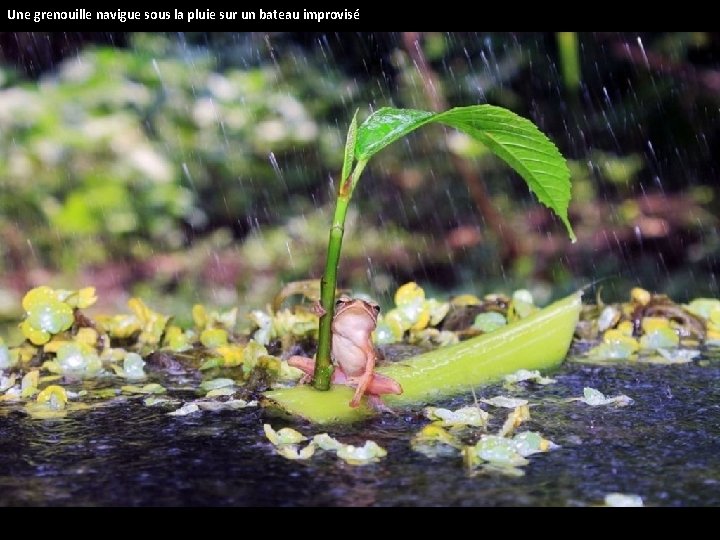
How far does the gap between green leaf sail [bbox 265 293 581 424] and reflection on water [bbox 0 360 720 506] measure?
38mm

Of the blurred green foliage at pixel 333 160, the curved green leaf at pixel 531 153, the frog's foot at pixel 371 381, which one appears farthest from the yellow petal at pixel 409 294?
the blurred green foliage at pixel 333 160

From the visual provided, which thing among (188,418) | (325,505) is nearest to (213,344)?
(188,418)

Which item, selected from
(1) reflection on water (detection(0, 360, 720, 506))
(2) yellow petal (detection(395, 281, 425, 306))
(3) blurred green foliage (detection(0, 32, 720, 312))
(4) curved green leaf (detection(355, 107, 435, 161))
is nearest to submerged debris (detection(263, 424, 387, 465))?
(1) reflection on water (detection(0, 360, 720, 506))

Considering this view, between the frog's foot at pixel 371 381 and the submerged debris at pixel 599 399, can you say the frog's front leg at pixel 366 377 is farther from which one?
the submerged debris at pixel 599 399

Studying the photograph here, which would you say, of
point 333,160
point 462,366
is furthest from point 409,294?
point 333,160

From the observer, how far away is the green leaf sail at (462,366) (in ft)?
3.91

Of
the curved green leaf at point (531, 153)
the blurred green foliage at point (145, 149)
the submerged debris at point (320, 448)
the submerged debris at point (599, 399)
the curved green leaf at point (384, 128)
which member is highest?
the blurred green foliage at point (145, 149)

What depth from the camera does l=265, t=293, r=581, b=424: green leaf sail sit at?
1.19 meters

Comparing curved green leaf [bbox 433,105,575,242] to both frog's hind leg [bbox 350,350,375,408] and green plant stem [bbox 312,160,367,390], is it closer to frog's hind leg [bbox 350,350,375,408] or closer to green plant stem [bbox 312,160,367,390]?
green plant stem [bbox 312,160,367,390]

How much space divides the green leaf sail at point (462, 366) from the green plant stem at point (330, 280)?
0.03 metres

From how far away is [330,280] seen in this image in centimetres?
113

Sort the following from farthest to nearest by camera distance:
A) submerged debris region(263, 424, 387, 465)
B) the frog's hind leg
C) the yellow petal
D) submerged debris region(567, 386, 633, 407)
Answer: the yellow petal → submerged debris region(567, 386, 633, 407) → the frog's hind leg → submerged debris region(263, 424, 387, 465)

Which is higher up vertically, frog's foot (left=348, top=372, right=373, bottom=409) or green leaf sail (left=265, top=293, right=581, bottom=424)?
frog's foot (left=348, top=372, right=373, bottom=409)
